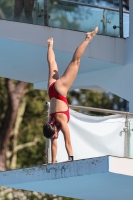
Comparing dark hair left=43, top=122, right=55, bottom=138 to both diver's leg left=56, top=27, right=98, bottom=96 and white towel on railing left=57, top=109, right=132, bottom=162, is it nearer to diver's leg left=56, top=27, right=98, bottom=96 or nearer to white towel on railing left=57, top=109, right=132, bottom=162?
diver's leg left=56, top=27, right=98, bottom=96

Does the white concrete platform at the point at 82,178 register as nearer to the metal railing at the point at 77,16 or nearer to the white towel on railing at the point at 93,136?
the white towel on railing at the point at 93,136

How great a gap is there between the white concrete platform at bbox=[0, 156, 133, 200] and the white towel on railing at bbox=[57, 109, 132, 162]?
25.2 inches

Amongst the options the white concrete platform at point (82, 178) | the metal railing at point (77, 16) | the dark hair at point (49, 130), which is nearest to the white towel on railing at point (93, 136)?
the white concrete platform at point (82, 178)

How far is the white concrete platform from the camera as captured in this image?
1133cm

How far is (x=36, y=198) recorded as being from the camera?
975 inches

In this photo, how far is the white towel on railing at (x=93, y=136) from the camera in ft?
43.3

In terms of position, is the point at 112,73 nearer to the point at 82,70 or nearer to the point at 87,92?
the point at 82,70

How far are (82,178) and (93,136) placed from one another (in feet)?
4.62

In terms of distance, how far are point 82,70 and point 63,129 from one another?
14.4 ft

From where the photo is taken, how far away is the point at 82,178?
11969 millimetres

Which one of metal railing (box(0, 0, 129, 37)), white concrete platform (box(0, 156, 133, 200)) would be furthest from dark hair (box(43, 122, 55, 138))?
metal railing (box(0, 0, 129, 37))

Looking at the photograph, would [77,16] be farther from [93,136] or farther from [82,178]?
[82,178]

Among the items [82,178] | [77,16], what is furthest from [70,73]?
[77,16]

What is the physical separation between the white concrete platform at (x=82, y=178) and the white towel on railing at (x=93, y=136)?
64 cm
